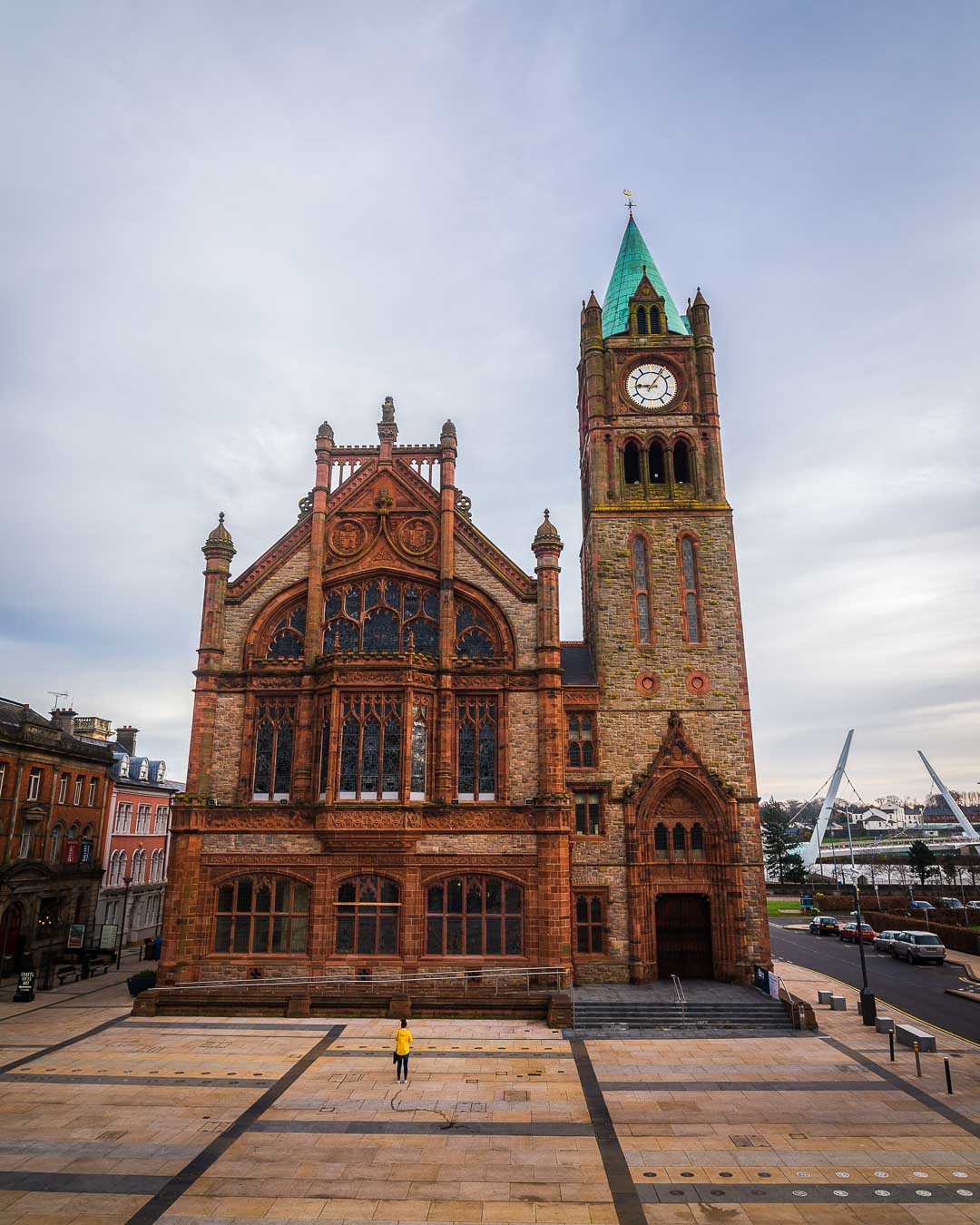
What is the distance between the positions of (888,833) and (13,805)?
200486 mm

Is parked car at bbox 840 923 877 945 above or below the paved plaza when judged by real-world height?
above

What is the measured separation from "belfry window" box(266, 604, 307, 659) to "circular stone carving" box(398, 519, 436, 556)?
547cm

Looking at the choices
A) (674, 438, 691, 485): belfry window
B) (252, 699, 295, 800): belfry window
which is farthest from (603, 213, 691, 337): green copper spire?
(252, 699, 295, 800): belfry window

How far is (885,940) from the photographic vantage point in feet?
156

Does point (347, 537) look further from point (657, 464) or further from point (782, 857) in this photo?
point (782, 857)

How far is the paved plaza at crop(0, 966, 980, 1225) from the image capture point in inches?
560

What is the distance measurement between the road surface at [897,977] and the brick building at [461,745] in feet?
22.4

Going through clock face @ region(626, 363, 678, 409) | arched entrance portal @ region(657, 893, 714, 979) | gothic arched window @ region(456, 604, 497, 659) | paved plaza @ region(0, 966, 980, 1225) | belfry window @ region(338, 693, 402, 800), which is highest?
clock face @ region(626, 363, 678, 409)

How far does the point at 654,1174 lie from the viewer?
15.4m

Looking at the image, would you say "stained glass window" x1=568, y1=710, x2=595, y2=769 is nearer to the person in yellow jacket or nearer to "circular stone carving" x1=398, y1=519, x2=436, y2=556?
"circular stone carving" x1=398, y1=519, x2=436, y2=556

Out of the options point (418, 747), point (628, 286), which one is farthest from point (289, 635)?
point (628, 286)

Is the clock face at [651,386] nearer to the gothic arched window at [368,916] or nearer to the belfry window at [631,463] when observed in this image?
the belfry window at [631,463]

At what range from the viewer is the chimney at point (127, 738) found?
199 ft

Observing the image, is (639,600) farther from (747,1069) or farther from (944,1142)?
(944,1142)
